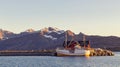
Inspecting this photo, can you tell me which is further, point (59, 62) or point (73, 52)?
point (73, 52)

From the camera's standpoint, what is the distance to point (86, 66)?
299 ft

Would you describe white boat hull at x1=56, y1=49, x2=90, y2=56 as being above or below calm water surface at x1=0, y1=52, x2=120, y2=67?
above

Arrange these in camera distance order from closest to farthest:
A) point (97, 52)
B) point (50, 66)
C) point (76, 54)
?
point (50, 66) < point (76, 54) < point (97, 52)

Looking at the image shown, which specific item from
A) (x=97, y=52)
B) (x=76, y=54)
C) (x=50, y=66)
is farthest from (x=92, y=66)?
(x=97, y=52)

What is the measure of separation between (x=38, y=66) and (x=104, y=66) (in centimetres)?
1525

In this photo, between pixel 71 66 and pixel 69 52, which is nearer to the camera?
pixel 71 66

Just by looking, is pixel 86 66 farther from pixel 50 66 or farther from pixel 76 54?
pixel 76 54

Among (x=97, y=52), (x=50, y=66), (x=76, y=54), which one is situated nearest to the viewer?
(x=50, y=66)

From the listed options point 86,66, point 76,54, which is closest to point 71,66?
point 86,66

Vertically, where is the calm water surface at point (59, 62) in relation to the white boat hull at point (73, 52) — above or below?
below

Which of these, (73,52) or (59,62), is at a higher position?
(73,52)

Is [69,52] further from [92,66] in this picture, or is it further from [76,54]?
[92,66]

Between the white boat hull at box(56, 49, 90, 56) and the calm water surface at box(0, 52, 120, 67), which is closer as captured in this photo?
the calm water surface at box(0, 52, 120, 67)

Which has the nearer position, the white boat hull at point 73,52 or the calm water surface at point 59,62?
the calm water surface at point 59,62
